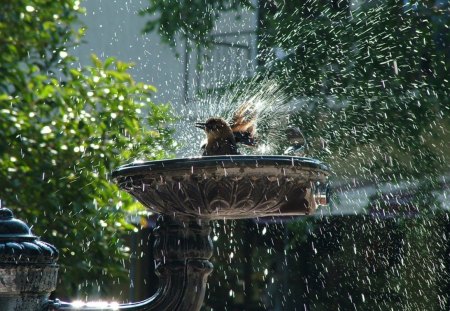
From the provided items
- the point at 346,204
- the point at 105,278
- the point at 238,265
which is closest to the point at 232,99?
the point at 346,204

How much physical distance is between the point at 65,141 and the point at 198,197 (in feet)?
9.63

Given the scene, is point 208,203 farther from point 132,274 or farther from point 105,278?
point 132,274

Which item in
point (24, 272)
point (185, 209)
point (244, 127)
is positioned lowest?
point (24, 272)

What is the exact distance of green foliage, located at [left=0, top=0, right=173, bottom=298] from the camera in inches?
200

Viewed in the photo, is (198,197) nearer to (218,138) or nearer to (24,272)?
(218,138)

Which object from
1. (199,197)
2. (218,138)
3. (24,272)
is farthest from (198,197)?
(24,272)

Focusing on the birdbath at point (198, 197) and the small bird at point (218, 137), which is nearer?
the birdbath at point (198, 197)

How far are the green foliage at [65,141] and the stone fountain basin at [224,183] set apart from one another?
2607 millimetres

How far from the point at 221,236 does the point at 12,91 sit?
3.92 meters

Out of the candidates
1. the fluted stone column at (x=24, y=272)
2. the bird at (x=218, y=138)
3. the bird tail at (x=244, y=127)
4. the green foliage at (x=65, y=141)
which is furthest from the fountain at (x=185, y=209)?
the green foliage at (x=65, y=141)

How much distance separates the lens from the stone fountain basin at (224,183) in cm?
236

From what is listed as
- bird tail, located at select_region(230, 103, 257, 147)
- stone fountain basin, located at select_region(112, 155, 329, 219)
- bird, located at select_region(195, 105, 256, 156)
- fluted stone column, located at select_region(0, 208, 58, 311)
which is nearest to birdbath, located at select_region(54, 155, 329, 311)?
stone fountain basin, located at select_region(112, 155, 329, 219)

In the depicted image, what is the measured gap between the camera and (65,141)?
5.23 metres

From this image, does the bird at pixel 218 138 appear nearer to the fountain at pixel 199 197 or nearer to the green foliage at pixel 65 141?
the fountain at pixel 199 197
